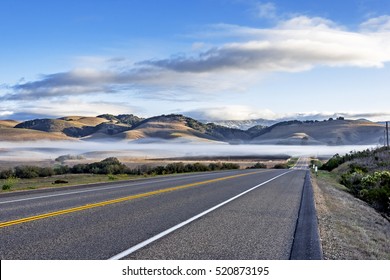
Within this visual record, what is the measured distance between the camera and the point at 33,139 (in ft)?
539

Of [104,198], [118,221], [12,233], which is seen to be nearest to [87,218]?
[118,221]

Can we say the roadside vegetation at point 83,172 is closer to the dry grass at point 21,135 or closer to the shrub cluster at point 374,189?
the shrub cluster at point 374,189

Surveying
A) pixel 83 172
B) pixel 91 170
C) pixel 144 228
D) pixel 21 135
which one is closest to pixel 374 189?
pixel 144 228

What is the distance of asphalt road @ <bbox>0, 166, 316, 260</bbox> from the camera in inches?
311

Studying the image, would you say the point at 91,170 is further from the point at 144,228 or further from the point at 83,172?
the point at 144,228

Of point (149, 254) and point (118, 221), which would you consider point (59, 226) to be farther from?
point (149, 254)

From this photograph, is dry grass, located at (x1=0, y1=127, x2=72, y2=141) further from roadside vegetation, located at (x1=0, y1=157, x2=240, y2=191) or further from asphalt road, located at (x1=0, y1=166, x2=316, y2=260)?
asphalt road, located at (x1=0, y1=166, x2=316, y2=260)

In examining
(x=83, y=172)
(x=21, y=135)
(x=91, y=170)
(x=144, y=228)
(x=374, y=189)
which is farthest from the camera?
(x=21, y=135)

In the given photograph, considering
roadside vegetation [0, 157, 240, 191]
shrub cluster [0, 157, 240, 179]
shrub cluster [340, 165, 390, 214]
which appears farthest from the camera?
shrub cluster [0, 157, 240, 179]

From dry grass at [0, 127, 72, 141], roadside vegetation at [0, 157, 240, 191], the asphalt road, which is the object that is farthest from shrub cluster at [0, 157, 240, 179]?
dry grass at [0, 127, 72, 141]

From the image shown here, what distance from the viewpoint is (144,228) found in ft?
33.2

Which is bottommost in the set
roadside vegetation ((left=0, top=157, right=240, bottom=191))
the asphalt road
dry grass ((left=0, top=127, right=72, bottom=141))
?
roadside vegetation ((left=0, top=157, right=240, bottom=191))

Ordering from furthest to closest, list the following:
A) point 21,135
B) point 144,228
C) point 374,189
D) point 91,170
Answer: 1. point 21,135
2. point 91,170
3. point 374,189
4. point 144,228

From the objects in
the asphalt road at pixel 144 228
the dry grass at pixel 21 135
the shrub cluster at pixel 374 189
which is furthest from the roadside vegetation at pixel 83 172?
the dry grass at pixel 21 135
